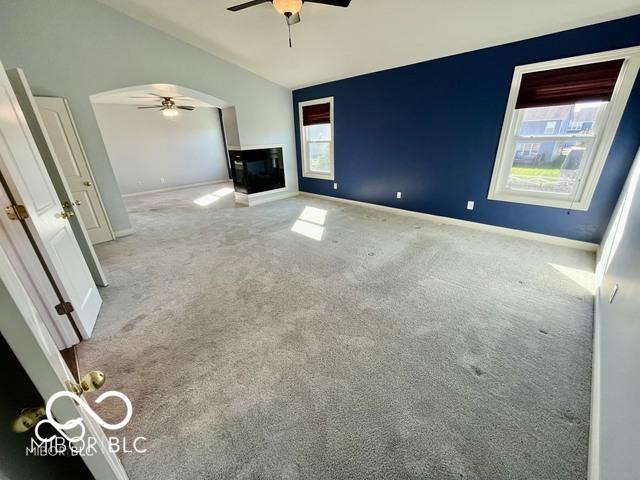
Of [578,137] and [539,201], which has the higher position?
[578,137]

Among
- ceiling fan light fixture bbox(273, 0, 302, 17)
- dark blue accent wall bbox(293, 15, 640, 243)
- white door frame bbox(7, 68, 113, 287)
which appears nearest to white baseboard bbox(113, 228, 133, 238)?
white door frame bbox(7, 68, 113, 287)

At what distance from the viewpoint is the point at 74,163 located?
3.56 metres

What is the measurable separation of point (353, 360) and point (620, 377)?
126 cm

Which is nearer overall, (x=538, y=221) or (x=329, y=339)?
(x=329, y=339)

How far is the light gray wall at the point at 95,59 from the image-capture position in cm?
304

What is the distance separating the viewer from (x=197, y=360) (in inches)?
69.6

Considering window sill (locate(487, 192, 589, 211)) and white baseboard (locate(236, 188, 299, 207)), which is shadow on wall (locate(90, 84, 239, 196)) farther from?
window sill (locate(487, 192, 589, 211))

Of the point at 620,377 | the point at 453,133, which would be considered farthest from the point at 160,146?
the point at 620,377

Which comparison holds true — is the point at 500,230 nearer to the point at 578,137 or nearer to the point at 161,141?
the point at 578,137

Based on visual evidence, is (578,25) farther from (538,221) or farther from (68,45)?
(68,45)

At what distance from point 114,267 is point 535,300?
4.52 meters

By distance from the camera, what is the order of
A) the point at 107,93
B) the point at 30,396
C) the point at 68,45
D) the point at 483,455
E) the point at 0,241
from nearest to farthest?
the point at 30,396, the point at 483,455, the point at 0,241, the point at 68,45, the point at 107,93

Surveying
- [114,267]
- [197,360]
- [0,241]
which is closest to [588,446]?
[197,360]

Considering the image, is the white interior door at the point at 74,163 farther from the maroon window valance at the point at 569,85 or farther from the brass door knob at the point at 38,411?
the maroon window valance at the point at 569,85
